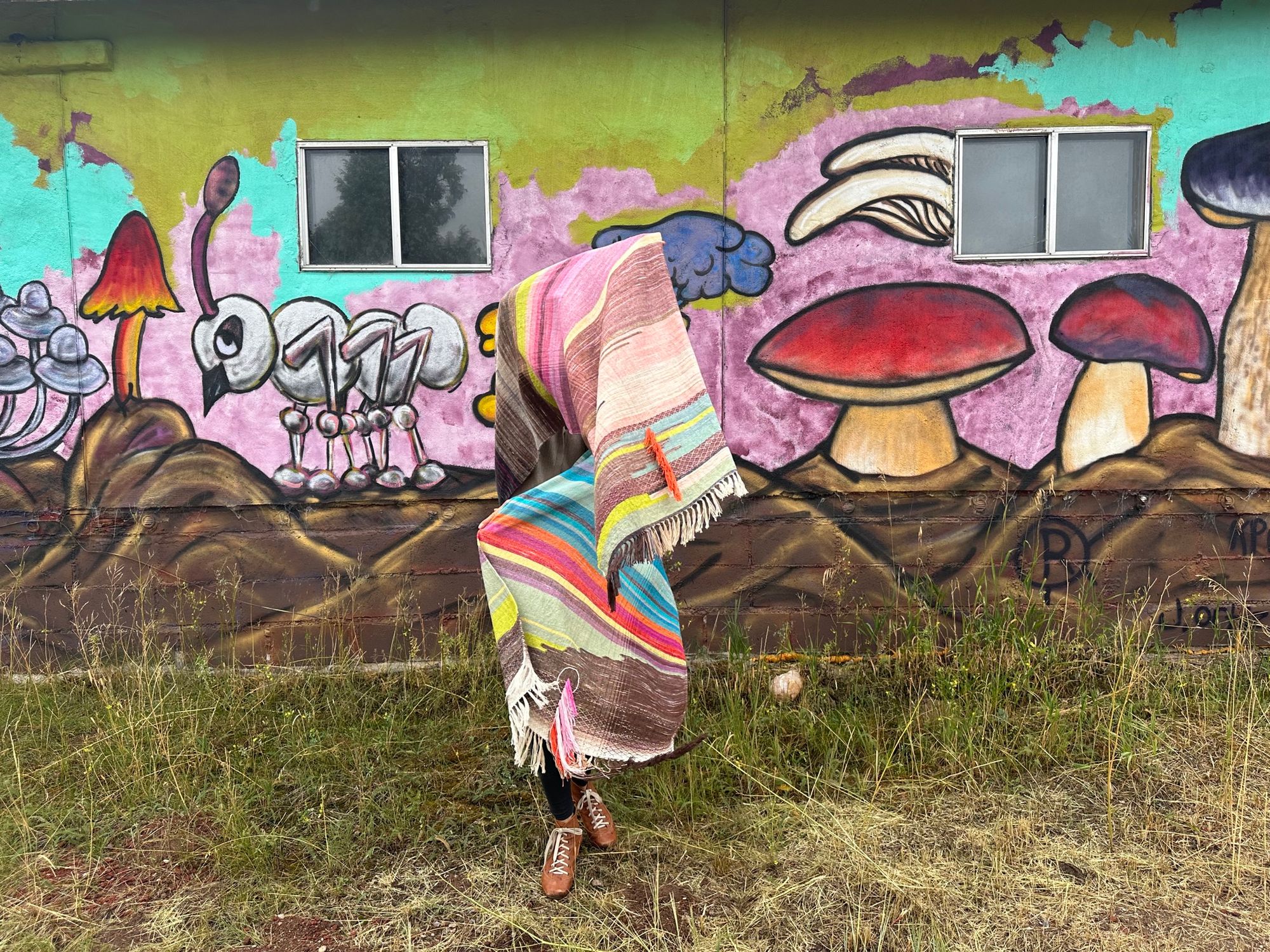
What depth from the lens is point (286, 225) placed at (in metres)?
4.12

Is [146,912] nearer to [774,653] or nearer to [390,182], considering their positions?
[774,653]

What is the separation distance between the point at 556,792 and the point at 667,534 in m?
1.03

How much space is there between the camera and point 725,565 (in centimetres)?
424

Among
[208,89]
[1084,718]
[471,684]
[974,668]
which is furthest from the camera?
[208,89]

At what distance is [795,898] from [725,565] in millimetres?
1997

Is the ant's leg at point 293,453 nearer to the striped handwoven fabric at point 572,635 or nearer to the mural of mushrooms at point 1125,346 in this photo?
the striped handwoven fabric at point 572,635

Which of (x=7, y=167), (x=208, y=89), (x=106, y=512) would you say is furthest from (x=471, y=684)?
(x=7, y=167)

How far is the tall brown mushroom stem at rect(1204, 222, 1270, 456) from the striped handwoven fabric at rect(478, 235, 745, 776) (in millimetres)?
3490

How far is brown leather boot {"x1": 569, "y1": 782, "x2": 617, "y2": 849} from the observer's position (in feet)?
8.66

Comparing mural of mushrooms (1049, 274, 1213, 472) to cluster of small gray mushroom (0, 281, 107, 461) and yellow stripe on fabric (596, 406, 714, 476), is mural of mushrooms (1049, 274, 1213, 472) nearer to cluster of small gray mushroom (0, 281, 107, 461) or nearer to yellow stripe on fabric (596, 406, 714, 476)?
yellow stripe on fabric (596, 406, 714, 476)

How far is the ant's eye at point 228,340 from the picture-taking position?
13.6 ft

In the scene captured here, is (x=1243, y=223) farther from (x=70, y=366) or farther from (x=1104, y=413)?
(x=70, y=366)

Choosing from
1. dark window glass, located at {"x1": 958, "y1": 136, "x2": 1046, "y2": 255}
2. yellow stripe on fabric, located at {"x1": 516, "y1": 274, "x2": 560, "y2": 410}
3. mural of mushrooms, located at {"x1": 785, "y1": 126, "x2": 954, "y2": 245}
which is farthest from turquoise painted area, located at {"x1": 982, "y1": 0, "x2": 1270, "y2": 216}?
yellow stripe on fabric, located at {"x1": 516, "y1": 274, "x2": 560, "y2": 410}

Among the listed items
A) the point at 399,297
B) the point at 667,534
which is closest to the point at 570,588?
the point at 667,534
